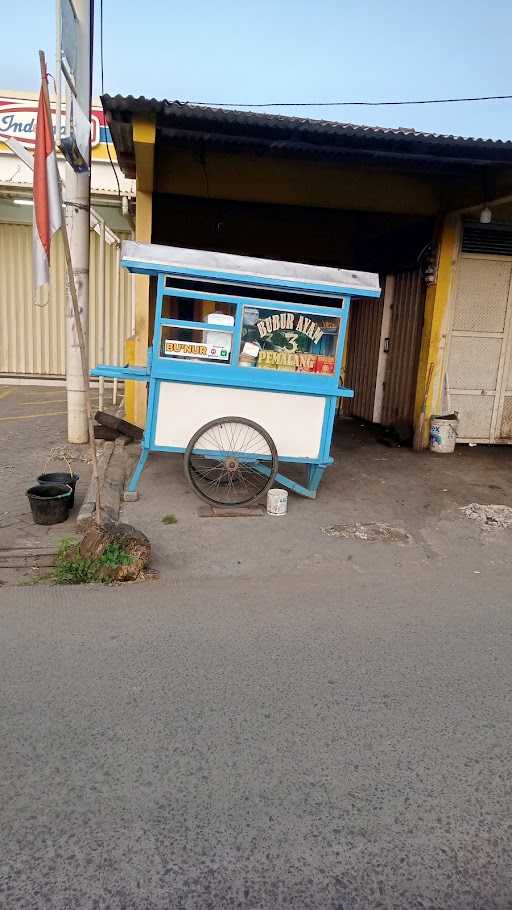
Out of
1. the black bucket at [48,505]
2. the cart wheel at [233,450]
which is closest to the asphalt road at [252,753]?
the black bucket at [48,505]

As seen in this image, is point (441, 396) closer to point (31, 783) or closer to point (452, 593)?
point (452, 593)

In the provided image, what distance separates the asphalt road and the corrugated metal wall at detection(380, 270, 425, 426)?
578cm

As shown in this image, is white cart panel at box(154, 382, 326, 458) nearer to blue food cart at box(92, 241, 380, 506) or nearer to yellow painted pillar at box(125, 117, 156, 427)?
blue food cart at box(92, 241, 380, 506)

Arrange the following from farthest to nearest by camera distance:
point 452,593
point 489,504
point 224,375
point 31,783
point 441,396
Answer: point 441,396
point 489,504
point 224,375
point 452,593
point 31,783

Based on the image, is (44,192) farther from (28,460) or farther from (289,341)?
(28,460)

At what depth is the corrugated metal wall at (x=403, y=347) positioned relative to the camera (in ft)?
31.1

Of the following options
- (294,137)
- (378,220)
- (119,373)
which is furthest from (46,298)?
(119,373)

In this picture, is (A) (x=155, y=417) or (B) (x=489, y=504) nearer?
(A) (x=155, y=417)

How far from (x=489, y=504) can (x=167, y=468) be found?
3573 mm

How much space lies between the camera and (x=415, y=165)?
7.44 meters

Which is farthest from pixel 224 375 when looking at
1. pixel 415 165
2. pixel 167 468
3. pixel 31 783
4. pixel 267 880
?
pixel 267 880

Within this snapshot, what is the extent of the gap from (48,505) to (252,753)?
3307mm

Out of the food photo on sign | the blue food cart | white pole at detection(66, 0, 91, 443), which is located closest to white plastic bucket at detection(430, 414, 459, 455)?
the blue food cart

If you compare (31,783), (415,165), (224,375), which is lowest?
(31,783)
